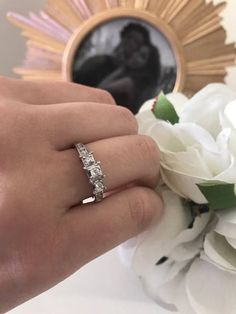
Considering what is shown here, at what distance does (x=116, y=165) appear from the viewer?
280 mm

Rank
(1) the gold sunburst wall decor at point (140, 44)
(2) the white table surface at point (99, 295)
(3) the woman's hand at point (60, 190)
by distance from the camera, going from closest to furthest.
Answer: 1. (3) the woman's hand at point (60, 190)
2. (2) the white table surface at point (99, 295)
3. (1) the gold sunburst wall decor at point (140, 44)

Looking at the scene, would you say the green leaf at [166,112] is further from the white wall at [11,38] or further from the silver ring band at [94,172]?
the white wall at [11,38]

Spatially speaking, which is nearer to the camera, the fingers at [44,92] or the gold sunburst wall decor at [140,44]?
the fingers at [44,92]

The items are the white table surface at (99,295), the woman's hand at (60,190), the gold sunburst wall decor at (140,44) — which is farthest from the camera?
the gold sunburst wall decor at (140,44)

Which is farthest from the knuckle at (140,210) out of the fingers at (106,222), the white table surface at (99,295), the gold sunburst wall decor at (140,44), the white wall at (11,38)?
the white wall at (11,38)

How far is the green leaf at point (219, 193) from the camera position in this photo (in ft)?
0.92

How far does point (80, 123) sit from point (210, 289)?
0.41 ft

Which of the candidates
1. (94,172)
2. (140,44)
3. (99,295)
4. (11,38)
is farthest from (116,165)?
(11,38)

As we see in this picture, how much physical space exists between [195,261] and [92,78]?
31 centimetres

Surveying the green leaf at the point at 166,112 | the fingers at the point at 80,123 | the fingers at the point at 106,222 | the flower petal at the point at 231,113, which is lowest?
the fingers at the point at 106,222

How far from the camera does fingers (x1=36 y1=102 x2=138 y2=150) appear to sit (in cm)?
28

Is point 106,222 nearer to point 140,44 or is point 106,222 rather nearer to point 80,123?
point 80,123

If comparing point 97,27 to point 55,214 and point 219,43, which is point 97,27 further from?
point 55,214

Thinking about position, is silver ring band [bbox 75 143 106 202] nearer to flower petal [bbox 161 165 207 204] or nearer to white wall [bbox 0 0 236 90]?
flower petal [bbox 161 165 207 204]
